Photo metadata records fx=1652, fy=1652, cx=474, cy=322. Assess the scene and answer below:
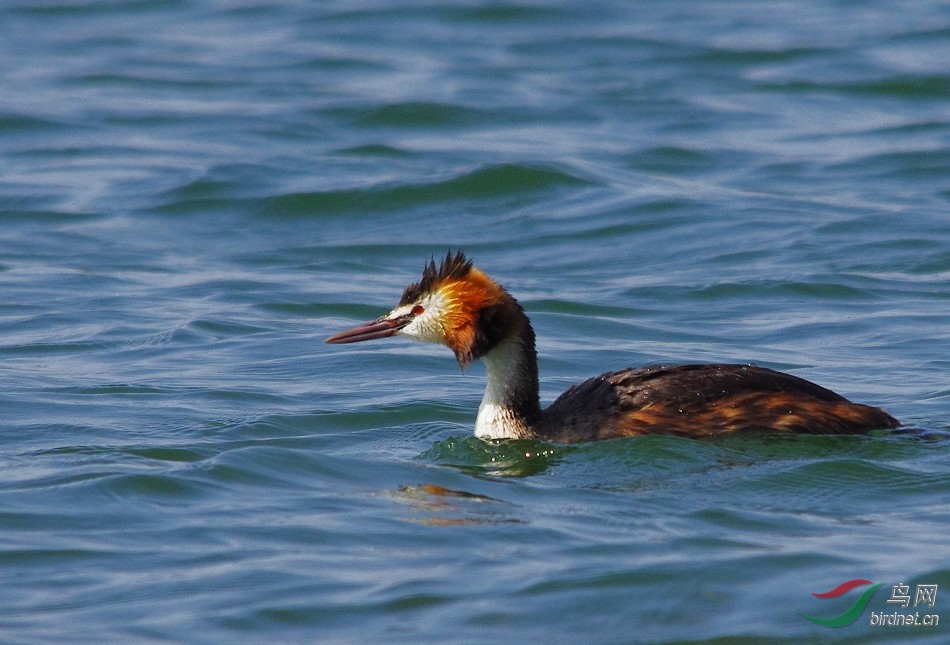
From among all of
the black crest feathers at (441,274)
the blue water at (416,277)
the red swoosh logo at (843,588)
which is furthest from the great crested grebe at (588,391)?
the red swoosh logo at (843,588)

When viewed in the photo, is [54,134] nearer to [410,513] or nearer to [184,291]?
[184,291]

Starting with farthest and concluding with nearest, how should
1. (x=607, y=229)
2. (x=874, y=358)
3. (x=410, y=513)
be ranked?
(x=607, y=229) < (x=874, y=358) < (x=410, y=513)

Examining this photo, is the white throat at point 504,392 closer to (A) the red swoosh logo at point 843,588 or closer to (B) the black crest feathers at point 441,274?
(B) the black crest feathers at point 441,274

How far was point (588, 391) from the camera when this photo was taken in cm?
870

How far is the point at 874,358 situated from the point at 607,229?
468cm

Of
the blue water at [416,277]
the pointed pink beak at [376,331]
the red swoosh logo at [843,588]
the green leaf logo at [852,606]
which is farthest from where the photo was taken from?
the pointed pink beak at [376,331]

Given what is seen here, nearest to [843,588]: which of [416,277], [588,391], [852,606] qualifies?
[852,606]

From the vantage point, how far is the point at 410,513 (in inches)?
293

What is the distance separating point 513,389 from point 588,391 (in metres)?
0.40

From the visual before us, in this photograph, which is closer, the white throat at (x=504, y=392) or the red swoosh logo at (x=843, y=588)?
the red swoosh logo at (x=843, y=588)

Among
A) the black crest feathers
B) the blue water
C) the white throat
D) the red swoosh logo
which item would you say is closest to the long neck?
the white throat

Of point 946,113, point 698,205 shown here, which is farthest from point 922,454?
point 946,113

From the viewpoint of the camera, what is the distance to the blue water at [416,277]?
21.5ft

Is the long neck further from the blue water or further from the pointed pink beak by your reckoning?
the pointed pink beak
